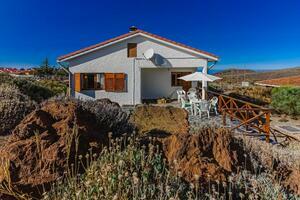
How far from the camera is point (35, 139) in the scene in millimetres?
3074

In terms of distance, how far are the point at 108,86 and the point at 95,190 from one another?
15.5 m

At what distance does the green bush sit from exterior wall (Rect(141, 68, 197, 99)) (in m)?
7.14

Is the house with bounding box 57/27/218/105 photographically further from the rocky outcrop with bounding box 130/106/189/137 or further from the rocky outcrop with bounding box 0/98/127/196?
the rocky outcrop with bounding box 0/98/127/196

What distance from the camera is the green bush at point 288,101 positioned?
18.9 metres

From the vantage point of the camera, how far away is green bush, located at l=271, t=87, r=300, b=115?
18.9 metres

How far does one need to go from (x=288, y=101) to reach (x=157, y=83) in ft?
33.0

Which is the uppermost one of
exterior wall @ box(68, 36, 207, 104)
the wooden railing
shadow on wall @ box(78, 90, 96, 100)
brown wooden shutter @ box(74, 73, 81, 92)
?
exterior wall @ box(68, 36, 207, 104)

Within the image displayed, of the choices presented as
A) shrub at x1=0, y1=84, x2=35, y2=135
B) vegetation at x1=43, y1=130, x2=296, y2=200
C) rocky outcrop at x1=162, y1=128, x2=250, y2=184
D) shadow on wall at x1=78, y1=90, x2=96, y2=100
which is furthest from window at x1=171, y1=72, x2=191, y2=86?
vegetation at x1=43, y1=130, x2=296, y2=200

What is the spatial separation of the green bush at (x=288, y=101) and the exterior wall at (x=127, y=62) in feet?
23.3

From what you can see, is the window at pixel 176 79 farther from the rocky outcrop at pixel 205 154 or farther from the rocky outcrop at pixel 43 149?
the rocky outcrop at pixel 43 149

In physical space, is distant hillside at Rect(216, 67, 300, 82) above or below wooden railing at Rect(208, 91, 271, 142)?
above

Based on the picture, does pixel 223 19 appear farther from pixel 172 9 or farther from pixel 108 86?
pixel 108 86

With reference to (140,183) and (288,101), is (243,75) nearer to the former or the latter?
(288,101)

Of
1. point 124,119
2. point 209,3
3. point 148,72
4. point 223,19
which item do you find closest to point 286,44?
point 223,19
